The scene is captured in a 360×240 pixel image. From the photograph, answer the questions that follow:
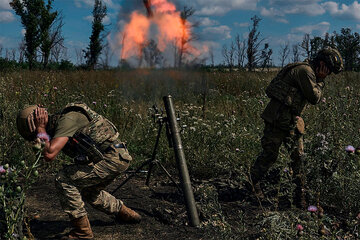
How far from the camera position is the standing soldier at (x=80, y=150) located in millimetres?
3248

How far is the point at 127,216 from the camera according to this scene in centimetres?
387

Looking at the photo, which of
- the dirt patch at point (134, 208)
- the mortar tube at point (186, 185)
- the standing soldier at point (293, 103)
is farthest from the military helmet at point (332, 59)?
the dirt patch at point (134, 208)

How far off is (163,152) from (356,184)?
315 centimetres

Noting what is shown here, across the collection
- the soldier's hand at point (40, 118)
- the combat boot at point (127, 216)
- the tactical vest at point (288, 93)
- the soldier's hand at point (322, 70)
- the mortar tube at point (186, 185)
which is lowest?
the combat boot at point (127, 216)

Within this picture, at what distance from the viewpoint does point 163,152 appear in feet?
20.2

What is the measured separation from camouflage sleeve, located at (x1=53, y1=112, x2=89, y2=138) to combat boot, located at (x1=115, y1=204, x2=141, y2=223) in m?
1.04

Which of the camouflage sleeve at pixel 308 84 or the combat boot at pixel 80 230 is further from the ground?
the camouflage sleeve at pixel 308 84

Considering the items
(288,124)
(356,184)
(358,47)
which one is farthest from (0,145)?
(358,47)

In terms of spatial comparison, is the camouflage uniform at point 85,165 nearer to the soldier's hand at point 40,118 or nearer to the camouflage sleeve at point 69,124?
the camouflage sleeve at point 69,124

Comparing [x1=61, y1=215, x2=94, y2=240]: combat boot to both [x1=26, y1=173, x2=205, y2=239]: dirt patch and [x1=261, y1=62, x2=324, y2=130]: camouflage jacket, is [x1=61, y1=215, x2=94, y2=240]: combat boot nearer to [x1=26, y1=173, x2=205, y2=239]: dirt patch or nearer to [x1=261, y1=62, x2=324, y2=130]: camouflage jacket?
[x1=26, y1=173, x2=205, y2=239]: dirt patch

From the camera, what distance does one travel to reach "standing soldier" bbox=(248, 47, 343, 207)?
4301 mm

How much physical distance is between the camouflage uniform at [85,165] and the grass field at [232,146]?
0.53m

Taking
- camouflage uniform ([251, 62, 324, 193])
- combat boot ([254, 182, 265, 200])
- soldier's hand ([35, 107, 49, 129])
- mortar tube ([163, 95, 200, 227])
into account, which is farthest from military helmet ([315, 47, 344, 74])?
soldier's hand ([35, 107, 49, 129])

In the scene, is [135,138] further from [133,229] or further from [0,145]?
[133,229]
